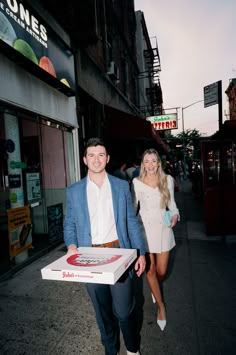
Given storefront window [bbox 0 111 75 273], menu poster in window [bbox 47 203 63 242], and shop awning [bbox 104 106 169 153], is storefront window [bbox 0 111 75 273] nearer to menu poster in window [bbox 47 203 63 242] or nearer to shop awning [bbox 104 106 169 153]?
menu poster in window [bbox 47 203 63 242]

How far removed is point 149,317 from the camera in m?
3.11

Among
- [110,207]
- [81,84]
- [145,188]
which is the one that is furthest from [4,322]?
[81,84]

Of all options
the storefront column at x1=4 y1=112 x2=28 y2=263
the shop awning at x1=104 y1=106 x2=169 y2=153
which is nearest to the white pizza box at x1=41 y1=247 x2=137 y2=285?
the storefront column at x1=4 y1=112 x2=28 y2=263

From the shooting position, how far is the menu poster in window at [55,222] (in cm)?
609

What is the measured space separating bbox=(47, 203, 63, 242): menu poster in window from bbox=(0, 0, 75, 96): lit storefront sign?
294 cm

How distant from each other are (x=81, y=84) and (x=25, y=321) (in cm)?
690

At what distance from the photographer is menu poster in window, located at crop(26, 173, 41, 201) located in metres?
5.39

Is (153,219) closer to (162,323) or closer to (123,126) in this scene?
(162,323)

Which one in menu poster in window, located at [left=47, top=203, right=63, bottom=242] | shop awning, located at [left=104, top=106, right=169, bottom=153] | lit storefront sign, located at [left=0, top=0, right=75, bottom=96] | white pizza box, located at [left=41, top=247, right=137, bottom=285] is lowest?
menu poster in window, located at [left=47, top=203, right=63, bottom=242]

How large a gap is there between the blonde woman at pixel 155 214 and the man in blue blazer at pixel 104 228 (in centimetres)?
70

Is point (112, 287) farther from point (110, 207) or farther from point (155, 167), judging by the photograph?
point (155, 167)

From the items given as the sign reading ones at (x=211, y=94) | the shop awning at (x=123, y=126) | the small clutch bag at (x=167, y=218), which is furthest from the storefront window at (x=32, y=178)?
the sign reading ones at (x=211, y=94)

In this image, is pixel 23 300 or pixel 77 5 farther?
pixel 77 5

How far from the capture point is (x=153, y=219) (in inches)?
120
